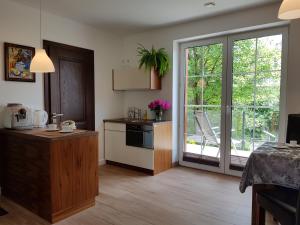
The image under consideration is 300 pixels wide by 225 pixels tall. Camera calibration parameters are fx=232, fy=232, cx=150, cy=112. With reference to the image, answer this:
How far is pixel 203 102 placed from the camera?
3.97 meters

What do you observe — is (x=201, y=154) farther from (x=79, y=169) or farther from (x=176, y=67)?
(x=79, y=169)

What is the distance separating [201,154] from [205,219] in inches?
69.6

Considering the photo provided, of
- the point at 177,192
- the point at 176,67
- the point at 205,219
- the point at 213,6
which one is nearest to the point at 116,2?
the point at 213,6

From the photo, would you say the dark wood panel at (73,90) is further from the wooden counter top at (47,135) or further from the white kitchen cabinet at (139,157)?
the wooden counter top at (47,135)

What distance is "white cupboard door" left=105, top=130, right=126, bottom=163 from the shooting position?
4.11m

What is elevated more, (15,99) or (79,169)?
(15,99)

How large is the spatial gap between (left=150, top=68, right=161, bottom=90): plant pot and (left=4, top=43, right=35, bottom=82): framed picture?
6.01 feet

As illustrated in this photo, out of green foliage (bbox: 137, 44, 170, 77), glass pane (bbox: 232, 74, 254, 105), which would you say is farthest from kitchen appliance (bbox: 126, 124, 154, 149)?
glass pane (bbox: 232, 74, 254, 105)

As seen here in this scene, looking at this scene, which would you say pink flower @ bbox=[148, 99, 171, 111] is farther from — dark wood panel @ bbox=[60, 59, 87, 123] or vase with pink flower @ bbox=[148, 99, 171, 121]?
dark wood panel @ bbox=[60, 59, 87, 123]

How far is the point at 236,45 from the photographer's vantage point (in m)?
3.62

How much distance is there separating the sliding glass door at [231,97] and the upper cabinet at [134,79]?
56 centimetres

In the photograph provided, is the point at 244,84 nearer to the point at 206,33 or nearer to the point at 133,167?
the point at 206,33

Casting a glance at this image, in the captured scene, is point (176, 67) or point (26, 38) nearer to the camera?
point (26, 38)

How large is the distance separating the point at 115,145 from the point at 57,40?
1.99 meters
